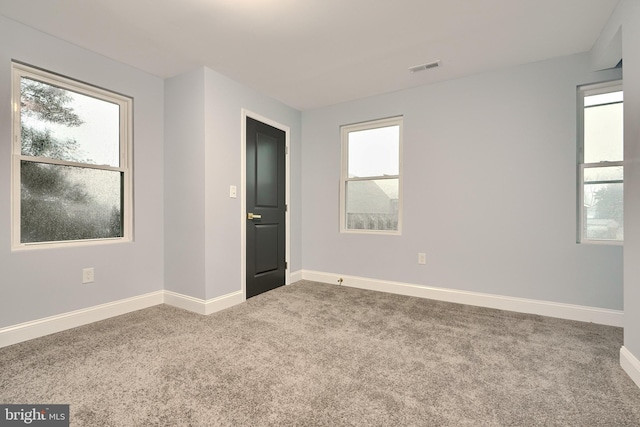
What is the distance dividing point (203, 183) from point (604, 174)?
150 inches

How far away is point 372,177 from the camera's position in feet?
12.4

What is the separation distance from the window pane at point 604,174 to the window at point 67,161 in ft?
14.8

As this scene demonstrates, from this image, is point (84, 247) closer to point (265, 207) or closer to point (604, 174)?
point (265, 207)

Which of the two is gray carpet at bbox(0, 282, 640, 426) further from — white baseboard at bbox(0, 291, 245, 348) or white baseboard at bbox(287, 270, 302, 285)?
white baseboard at bbox(287, 270, 302, 285)

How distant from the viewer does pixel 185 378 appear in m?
1.71

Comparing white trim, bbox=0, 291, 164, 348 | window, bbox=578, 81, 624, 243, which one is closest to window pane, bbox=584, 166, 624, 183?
window, bbox=578, 81, 624, 243

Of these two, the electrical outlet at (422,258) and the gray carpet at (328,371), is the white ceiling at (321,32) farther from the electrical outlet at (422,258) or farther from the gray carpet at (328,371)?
the gray carpet at (328,371)

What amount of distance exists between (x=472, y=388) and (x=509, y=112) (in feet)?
8.69

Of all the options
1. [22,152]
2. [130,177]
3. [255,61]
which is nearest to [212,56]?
[255,61]

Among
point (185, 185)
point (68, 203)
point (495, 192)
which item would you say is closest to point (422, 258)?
point (495, 192)

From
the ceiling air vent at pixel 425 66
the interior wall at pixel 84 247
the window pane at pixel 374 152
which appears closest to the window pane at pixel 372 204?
the window pane at pixel 374 152

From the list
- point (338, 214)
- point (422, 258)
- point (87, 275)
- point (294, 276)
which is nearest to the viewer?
point (87, 275)

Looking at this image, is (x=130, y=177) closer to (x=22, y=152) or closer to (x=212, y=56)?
(x=22, y=152)

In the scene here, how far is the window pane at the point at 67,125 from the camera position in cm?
229
